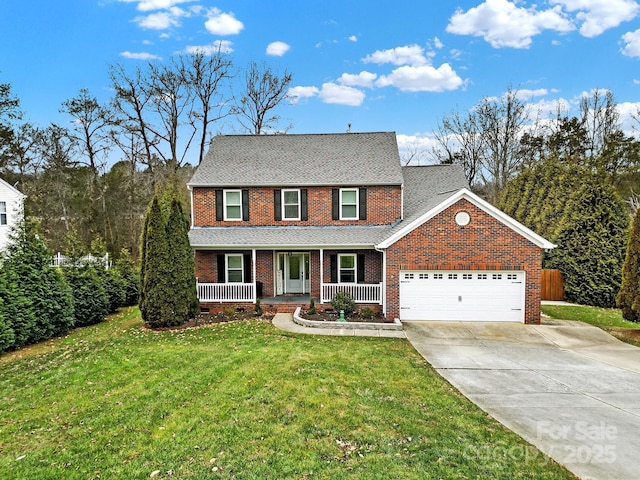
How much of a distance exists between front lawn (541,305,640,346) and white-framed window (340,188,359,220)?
29.9 ft

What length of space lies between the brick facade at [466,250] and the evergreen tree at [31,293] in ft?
39.1

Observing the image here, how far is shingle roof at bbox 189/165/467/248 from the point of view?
47.1 feet

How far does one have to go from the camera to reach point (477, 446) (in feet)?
16.1

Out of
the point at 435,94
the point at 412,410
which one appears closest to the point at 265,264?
the point at 412,410

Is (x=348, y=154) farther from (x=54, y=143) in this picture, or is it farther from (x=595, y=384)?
(x=54, y=143)

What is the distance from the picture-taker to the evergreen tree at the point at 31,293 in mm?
11000

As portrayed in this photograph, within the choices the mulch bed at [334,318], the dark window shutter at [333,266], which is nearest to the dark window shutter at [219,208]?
the dark window shutter at [333,266]

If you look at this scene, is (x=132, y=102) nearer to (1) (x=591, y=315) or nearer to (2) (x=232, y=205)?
(2) (x=232, y=205)

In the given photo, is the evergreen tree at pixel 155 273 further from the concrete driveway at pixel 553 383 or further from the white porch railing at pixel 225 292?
the concrete driveway at pixel 553 383

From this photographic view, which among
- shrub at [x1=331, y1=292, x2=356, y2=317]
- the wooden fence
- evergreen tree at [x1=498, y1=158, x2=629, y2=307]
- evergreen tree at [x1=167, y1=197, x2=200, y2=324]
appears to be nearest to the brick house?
shrub at [x1=331, y1=292, x2=356, y2=317]

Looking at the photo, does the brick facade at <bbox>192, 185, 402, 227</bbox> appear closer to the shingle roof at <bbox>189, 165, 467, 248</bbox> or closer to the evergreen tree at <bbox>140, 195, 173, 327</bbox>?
the shingle roof at <bbox>189, 165, 467, 248</bbox>

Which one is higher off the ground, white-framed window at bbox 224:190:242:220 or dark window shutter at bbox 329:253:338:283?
white-framed window at bbox 224:190:242:220

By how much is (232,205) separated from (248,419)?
1160 cm

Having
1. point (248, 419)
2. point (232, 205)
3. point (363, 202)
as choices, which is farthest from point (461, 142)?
point (248, 419)
